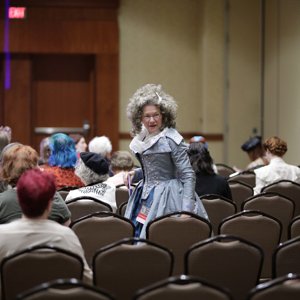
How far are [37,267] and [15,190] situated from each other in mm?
970

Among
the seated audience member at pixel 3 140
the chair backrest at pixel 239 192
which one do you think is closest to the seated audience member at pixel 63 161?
the seated audience member at pixel 3 140

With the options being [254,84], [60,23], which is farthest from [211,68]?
[60,23]

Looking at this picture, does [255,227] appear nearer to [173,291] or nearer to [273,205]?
[273,205]

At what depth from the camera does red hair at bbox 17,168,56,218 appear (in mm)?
4176

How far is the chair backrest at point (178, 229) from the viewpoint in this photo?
17.9 ft

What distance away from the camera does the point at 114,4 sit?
13.2 meters

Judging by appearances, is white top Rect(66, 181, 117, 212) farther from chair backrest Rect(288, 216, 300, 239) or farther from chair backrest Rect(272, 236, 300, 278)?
chair backrest Rect(272, 236, 300, 278)

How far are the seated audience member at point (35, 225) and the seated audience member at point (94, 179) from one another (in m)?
2.20

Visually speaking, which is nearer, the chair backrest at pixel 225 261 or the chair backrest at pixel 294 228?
the chair backrest at pixel 225 261

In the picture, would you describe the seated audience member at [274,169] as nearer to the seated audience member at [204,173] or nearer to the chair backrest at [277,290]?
the seated audience member at [204,173]

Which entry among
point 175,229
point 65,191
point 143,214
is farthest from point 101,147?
point 175,229

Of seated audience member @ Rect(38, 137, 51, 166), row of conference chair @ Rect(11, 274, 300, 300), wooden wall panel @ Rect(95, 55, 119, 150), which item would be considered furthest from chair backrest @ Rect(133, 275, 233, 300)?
wooden wall panel @ Rect(95, 55, 119, 150)

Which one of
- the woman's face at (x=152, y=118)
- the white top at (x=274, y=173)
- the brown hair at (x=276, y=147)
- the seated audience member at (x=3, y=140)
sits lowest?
the white top at (x=274, y=173)

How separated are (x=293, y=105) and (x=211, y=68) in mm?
1931
